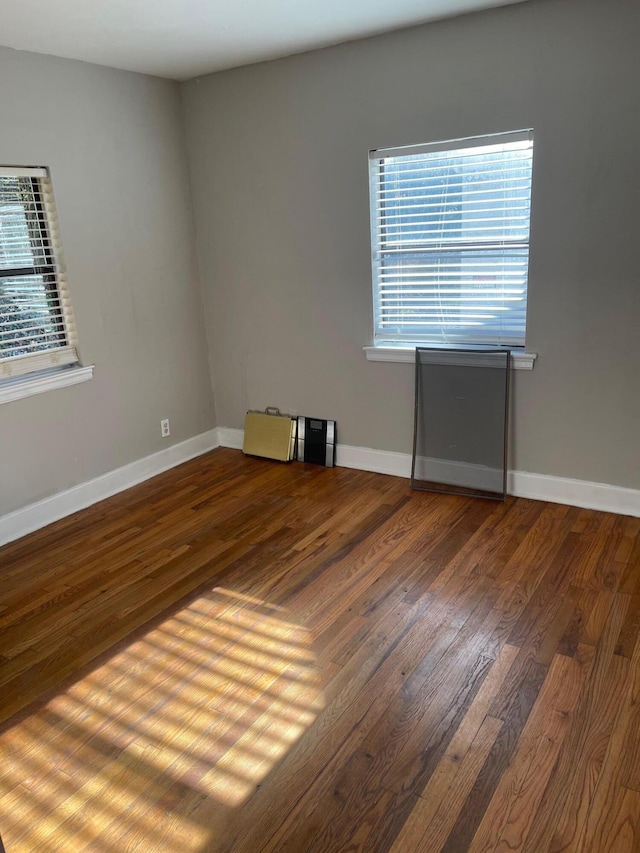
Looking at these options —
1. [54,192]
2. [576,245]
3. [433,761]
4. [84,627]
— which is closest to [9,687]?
[84,627]

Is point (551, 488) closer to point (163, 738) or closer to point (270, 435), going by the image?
point (270, 435)

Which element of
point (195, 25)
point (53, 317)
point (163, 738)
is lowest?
point (163, 738)

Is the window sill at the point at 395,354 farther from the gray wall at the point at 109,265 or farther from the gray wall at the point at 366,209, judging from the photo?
the gray wall at the point at 109,265

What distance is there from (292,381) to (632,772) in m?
3.07

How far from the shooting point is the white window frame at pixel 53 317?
3410mm

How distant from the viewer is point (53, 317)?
3.64 m

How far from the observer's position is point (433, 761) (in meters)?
1.91

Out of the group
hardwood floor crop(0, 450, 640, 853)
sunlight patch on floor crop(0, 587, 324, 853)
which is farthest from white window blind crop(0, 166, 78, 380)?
sunlight patch on floor crop(0, 587, 324, 853)

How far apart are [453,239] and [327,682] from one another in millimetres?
2458

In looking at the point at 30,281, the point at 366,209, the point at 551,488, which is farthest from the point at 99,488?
the point at 551,488

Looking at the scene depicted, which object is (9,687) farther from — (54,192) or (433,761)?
(54,192)

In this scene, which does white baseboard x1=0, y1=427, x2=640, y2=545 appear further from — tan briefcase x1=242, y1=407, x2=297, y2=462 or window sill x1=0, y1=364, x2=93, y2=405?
window sill x1=0, y1=364, x2=93, y2=405

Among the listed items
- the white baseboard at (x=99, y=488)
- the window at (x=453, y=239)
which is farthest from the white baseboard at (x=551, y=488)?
the white baseboard at (x=99, y=488)

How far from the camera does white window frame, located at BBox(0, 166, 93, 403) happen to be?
3410mm
